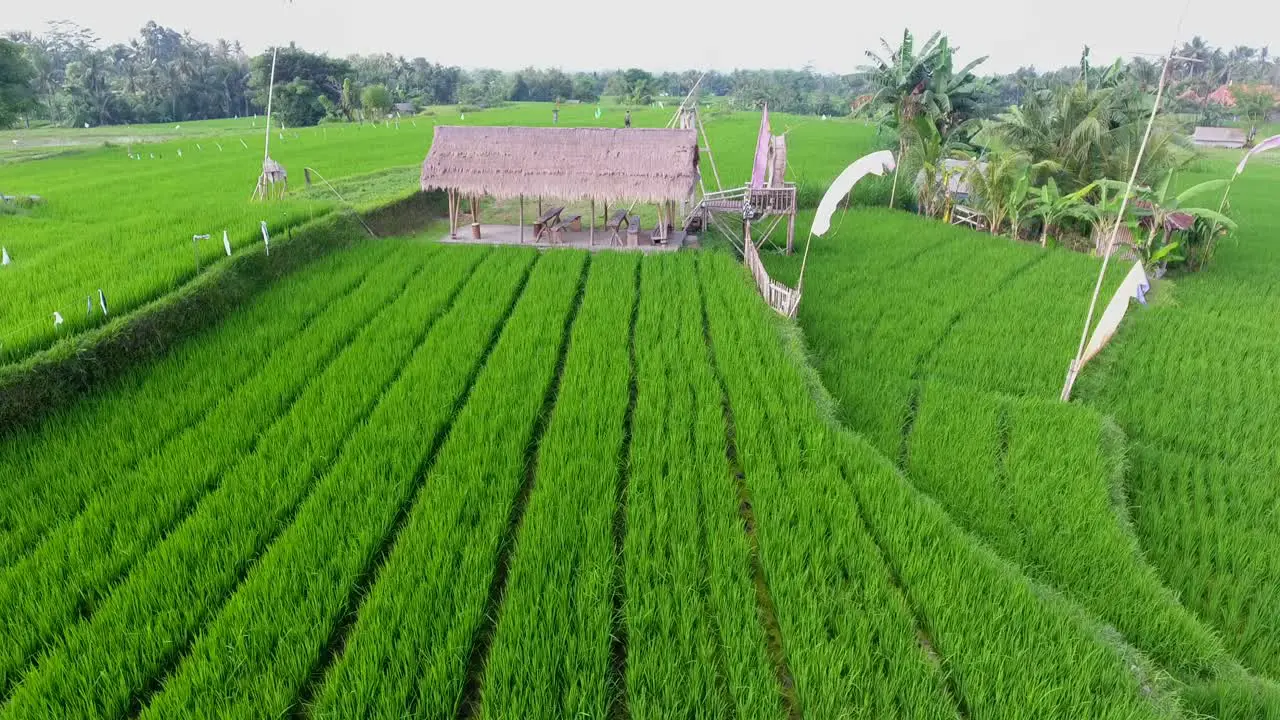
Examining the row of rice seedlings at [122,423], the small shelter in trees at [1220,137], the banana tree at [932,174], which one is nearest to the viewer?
the row of rice seedlings at [122,423]

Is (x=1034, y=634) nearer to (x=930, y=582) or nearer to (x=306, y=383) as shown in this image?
(x=930, y=582)

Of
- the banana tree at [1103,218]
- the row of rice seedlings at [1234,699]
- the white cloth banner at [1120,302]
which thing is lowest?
the row of rice seedlings at [1234,699]

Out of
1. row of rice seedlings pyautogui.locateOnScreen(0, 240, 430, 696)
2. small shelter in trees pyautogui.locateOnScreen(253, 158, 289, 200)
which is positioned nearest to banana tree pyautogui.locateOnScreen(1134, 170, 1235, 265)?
row of rice seedlings pyautogui.locateOnScreen(0, 240, 430, 696)

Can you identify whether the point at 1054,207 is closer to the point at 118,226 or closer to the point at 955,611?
the point at 955,611

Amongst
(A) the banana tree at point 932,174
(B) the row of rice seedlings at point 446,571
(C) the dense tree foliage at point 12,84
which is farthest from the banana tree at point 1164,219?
(C) the dense tree foliage at point 12,84

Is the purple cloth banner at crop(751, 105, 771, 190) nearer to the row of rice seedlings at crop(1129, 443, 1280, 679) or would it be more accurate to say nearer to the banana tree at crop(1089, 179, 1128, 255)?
the banana tree at crop(1089, 179, 1128, 255)

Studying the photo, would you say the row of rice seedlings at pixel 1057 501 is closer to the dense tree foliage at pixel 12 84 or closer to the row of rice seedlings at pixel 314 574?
the row of rice seedlings at pixel 314 574

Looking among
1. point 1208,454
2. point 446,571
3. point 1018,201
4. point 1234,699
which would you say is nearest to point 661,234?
point 1018,201
